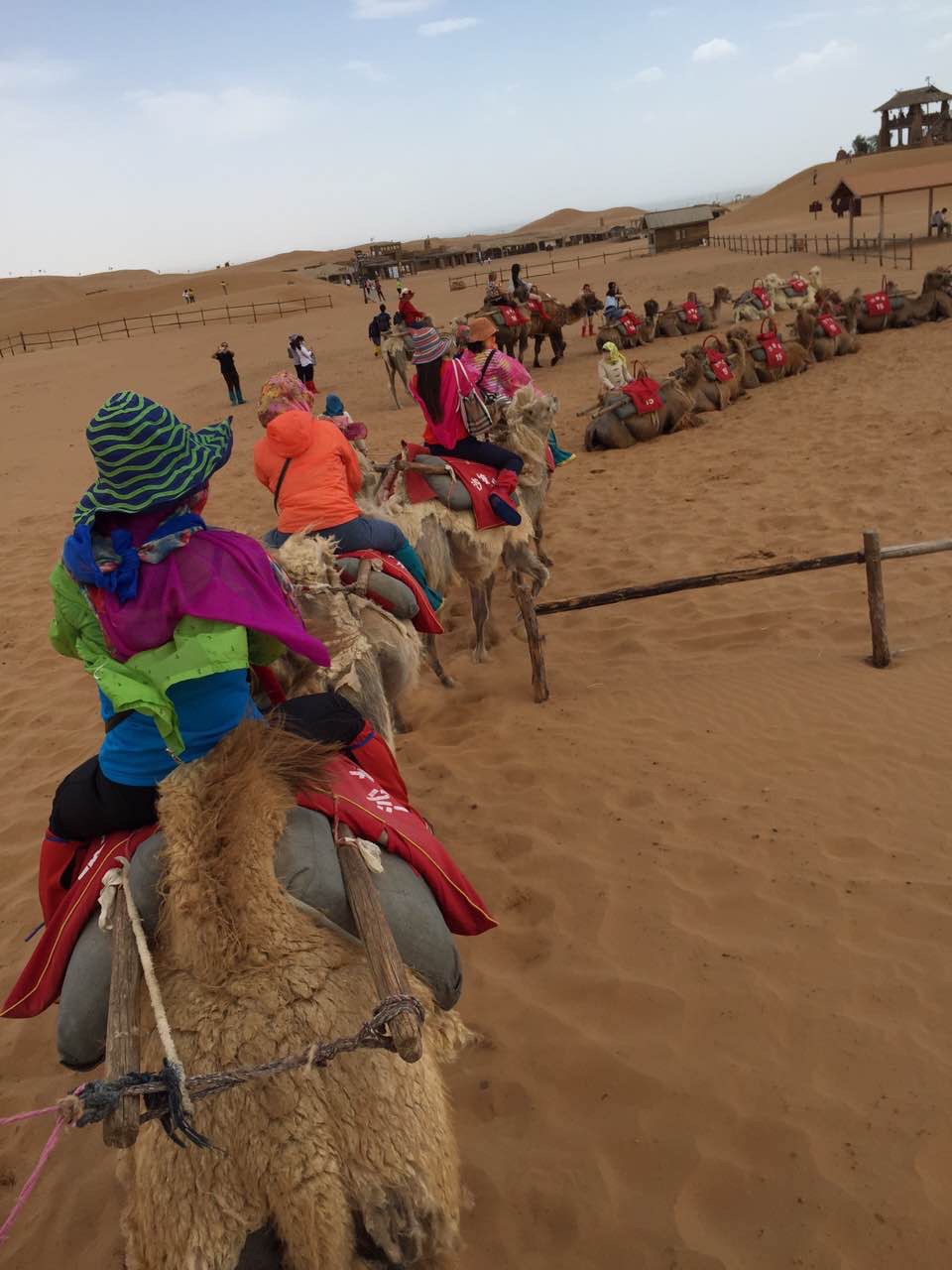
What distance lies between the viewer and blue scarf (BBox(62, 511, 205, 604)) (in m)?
2.08

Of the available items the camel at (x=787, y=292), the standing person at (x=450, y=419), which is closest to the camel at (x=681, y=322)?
the camel at (x=787, y=292)

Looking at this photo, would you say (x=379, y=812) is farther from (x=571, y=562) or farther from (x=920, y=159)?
(x=920, y=159)

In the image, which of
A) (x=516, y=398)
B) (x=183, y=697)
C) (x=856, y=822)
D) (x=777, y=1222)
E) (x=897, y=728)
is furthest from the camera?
(x=516, y=398)

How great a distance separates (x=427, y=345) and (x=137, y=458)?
3931mm

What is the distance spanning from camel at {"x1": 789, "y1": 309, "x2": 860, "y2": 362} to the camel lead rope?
16.7 m

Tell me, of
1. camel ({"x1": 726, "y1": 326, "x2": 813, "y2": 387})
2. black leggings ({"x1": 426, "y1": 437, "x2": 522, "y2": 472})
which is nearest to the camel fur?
black leggings ({"x1": 426, "y1": 437, "x2": 522, "y2": 472})

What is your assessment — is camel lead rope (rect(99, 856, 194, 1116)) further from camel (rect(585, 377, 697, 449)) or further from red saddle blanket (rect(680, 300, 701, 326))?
red saddle blanket (rect(680, 300, 701, 326))

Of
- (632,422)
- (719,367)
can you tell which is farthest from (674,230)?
(632,422)

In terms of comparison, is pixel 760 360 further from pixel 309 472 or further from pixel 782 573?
pixel 309 472

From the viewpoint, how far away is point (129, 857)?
2.21m

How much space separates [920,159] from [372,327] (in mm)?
46687

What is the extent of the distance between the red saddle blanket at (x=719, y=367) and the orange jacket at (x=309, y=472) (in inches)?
426

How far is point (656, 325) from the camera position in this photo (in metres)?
21.6

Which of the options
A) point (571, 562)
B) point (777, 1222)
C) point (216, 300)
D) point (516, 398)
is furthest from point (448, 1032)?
point (216, 300)
